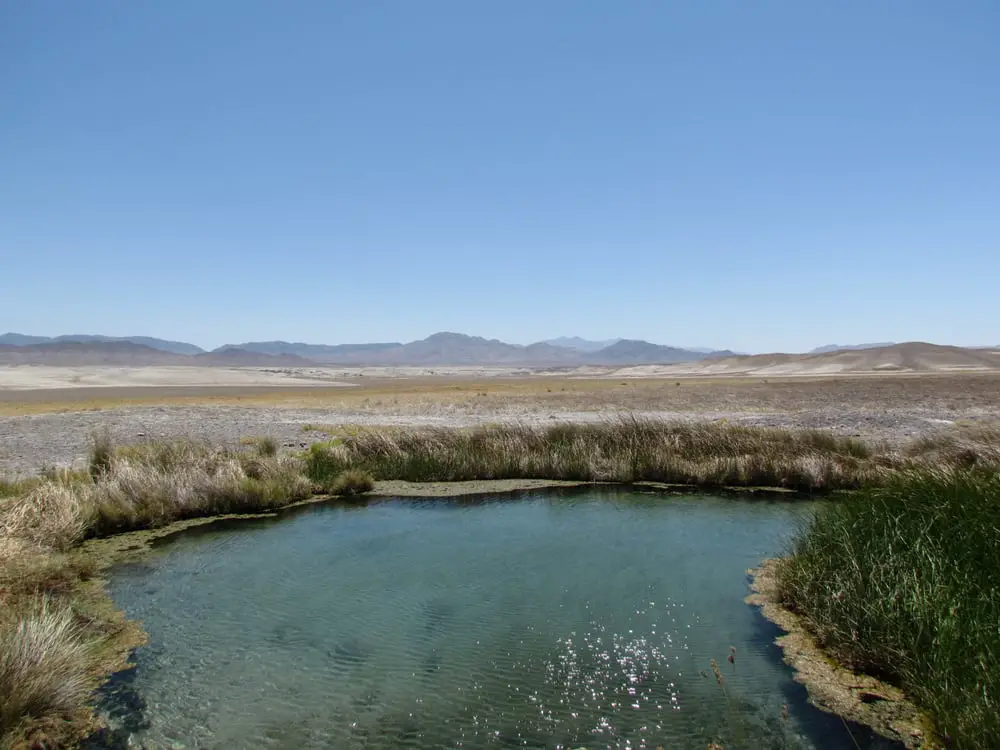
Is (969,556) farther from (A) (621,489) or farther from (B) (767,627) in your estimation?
(A) (621,489)

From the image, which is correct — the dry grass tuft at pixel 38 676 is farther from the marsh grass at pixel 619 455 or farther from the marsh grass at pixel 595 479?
the marsh grass at pixel 619 455

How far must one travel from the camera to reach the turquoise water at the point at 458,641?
6.64 meters

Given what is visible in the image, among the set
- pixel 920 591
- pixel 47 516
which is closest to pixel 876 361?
pixel 920 591

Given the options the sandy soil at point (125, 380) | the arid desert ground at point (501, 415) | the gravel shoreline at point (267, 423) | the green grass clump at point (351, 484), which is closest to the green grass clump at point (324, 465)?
the green grass clump at point (351, 484)

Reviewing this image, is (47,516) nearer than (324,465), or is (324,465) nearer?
(47,516)

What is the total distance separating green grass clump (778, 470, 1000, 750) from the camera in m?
6.07

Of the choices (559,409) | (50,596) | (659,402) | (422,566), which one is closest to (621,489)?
(422,566)

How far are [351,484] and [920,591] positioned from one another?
13.9 metres

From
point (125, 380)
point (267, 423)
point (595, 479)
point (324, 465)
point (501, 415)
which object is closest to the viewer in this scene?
point (324, 465)

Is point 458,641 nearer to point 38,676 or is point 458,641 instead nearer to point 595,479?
point 38,676

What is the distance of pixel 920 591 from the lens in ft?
23.7

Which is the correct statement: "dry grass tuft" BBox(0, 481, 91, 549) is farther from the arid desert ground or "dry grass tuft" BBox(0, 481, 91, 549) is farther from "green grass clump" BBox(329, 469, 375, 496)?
the arid desert ground

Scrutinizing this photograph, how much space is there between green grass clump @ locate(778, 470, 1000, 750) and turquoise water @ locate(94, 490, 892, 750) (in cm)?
92

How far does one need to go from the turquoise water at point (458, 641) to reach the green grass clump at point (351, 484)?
3219 millimetres
